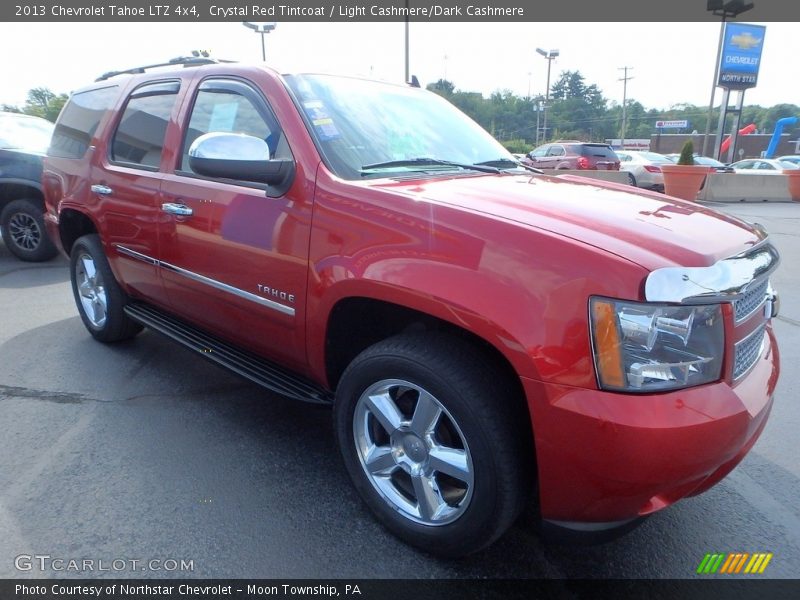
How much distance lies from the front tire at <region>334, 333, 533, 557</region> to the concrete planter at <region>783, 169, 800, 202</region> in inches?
730

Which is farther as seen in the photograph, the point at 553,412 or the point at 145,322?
the point at 145,322

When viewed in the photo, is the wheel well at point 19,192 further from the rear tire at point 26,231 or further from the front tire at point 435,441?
the front tire at point 435,441

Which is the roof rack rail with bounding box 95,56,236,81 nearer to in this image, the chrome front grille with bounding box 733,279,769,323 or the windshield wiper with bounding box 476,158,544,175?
the windshield wiper with bounding box 476,158,544,175

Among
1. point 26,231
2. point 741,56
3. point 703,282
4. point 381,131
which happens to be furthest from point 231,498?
point 741,56

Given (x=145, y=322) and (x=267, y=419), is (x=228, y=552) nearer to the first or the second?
(x=267, y=419)

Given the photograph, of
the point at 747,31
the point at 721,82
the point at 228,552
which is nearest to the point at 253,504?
the point at 228,552

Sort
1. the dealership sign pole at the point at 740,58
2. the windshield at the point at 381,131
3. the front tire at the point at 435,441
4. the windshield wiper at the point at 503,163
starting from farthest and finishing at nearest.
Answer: the dealership sign pole at the point at 740,58
the windshield wiper at the point at 503,163
the windshield at the point at 381,131
the front tire at the point at 435,441

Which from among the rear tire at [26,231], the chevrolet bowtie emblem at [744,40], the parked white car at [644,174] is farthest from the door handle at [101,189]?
the chevrolet bowtie emblem at [744,40]

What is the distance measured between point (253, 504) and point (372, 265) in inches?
48.8

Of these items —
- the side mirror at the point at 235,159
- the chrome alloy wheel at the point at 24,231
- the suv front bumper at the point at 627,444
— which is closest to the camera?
the suv front bumper at the point at 627,444

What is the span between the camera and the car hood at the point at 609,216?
1.77 meters

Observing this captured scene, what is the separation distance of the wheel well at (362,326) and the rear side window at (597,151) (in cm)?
1766

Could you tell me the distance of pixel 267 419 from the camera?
3268 millimetres

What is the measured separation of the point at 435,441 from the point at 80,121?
12.7 feet
